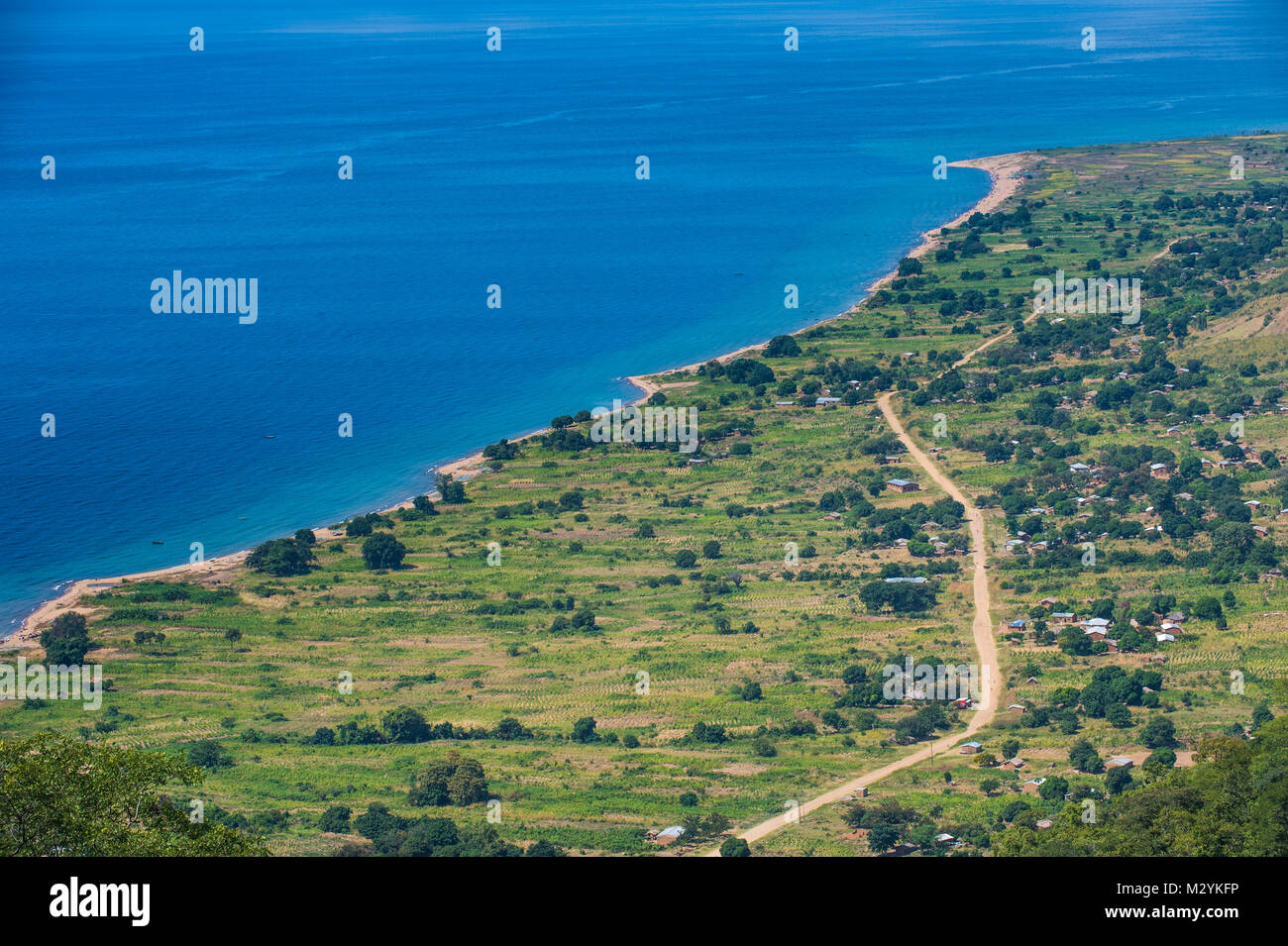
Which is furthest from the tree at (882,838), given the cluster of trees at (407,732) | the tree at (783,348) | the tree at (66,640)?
the tree at (783,348)

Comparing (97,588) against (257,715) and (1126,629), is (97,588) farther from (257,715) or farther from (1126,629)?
(1126,629)

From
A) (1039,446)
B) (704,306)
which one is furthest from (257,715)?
(704,306)

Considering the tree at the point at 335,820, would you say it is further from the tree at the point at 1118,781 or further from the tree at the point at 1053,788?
the tree at the point at 1118,781

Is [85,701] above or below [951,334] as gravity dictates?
below

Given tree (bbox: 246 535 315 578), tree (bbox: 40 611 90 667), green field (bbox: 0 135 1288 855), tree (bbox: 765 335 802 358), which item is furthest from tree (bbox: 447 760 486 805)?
tree (bbox: 765 335 802 358)

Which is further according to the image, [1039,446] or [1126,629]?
A: [1039,446]

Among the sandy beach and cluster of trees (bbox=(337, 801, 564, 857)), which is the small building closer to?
cluster of trees (bbox=(337, 801, 564, 857))
